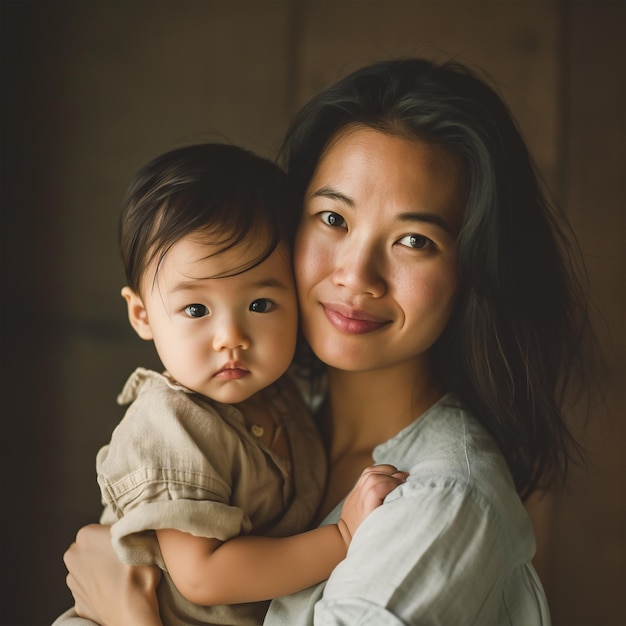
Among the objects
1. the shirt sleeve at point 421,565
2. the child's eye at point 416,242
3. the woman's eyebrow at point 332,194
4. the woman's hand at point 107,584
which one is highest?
the woman's eyebrow at point 332,194

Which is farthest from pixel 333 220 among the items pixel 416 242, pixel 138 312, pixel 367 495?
pixel 367 495

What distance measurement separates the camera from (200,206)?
1.17 m

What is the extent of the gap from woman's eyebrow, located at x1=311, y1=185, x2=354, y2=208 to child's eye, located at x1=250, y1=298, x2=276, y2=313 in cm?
21

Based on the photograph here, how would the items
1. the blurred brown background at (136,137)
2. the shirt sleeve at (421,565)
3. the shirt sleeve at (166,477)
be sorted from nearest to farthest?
the shirt sleeve at (421,565), the shirt sleeve at (166,477), the blurred brown background at (136,137)

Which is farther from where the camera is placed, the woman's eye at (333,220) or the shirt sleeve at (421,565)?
the woman's eye at (333,220)

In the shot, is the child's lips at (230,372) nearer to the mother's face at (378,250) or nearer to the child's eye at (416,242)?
the mother's face at (378,250)

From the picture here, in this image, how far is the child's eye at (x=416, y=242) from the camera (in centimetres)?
124

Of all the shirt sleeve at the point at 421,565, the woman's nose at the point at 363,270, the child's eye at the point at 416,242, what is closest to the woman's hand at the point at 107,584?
the shirt sleeve at the point at 421,565

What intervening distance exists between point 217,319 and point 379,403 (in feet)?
1.37

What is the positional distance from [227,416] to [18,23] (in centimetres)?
148

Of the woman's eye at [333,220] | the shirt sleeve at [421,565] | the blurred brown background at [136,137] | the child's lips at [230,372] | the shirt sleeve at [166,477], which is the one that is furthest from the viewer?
the blurred brown background at [136,137]

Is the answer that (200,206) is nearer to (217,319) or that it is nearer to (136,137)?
(217,319)

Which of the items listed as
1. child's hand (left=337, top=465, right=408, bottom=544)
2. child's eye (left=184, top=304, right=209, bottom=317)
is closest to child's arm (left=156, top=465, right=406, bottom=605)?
child's hand (left=337, top=465, right=408, bottom=544)

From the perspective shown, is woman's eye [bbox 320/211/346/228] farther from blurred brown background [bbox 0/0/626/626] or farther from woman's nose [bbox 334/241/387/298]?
blurred brown background [bbox 0/0/626/626]
